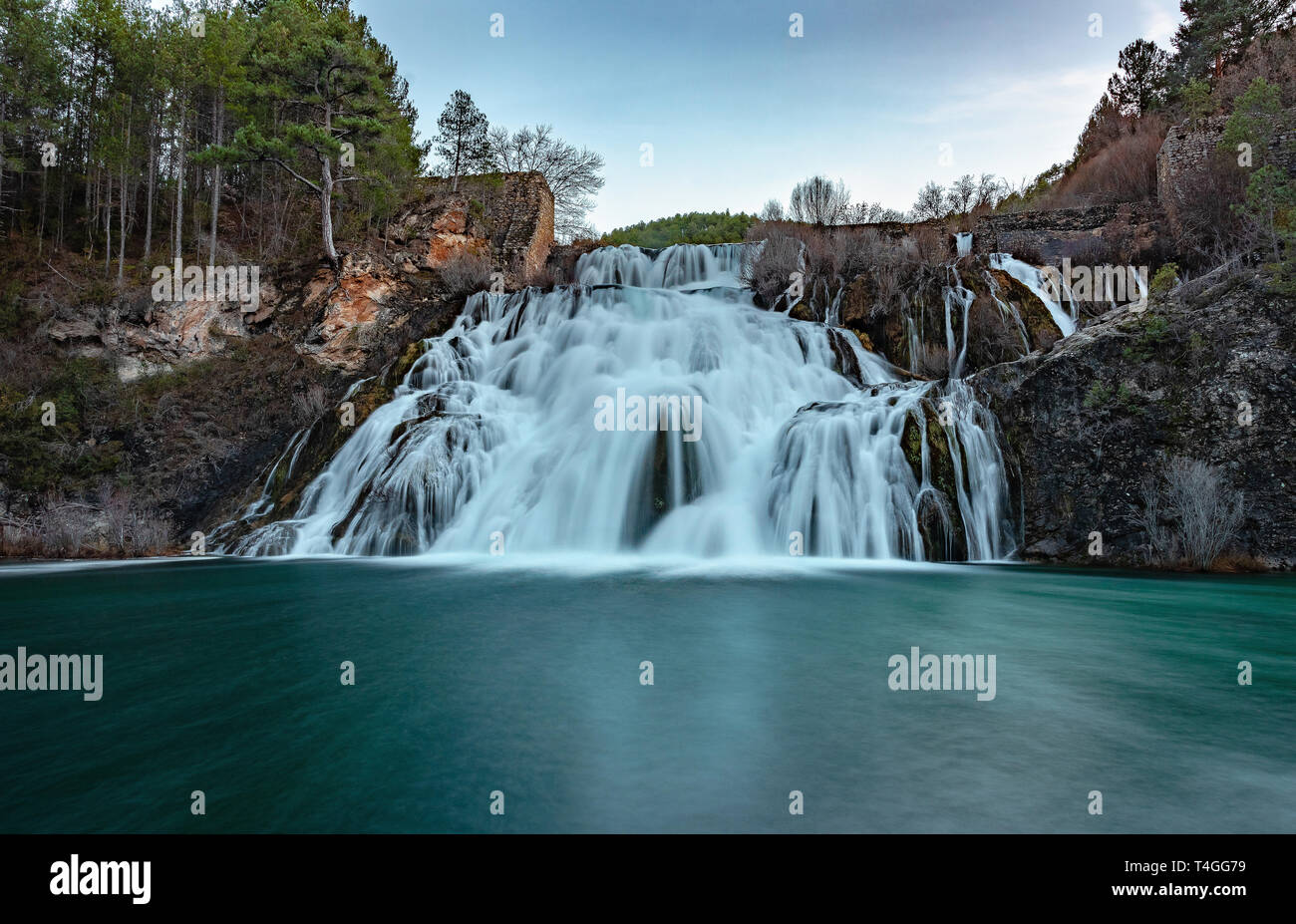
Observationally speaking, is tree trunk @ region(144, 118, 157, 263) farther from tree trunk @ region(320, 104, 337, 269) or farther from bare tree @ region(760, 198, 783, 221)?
bare tree @ region(760, 198, 783, 221)

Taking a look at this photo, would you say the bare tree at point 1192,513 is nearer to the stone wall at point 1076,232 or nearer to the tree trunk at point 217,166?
the stone wall at point 1076,232

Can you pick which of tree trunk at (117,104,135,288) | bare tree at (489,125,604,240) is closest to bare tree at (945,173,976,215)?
bare tree at (489,125,604,240)

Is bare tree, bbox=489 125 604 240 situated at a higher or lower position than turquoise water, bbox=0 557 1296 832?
higher

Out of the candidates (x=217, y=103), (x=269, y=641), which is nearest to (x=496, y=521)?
(x=269, y=641)

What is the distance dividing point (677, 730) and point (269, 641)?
3.96m

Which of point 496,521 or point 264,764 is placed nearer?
point 264,764

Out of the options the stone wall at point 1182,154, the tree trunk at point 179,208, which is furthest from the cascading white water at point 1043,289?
the tree trunk at point 179,208

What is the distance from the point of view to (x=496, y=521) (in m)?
12.0

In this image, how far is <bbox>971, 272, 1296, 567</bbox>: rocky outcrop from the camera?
9516mm

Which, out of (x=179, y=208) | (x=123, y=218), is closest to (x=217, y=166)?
(x=179, y=208)

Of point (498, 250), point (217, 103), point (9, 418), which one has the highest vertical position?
point (217, 103)

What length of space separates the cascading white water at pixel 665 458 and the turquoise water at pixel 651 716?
3573mm

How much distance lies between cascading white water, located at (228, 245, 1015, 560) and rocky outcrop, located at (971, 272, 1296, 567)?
69 centimetres

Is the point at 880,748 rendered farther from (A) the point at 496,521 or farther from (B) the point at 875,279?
Result: (B) the point at 875,279
